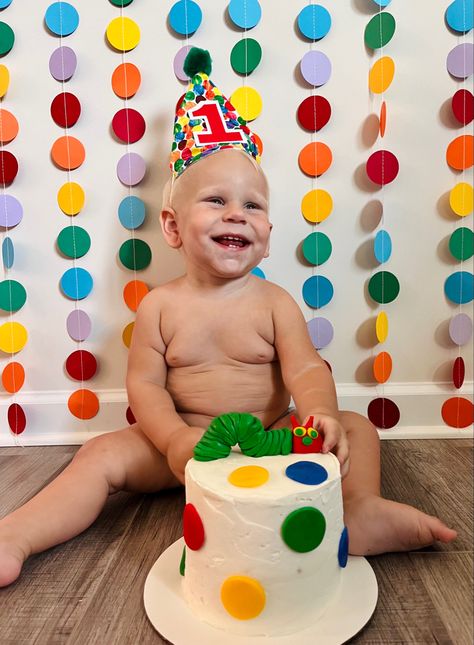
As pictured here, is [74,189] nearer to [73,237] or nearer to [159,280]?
[73,237]

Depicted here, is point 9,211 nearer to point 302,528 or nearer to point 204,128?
point 204,128

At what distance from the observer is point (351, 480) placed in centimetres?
83

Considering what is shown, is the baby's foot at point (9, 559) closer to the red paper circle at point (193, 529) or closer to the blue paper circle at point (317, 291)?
the red paper circle at point (193, 529)

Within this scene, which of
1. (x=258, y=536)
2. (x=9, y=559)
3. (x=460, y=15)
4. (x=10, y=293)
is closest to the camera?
(x=258, y=536)

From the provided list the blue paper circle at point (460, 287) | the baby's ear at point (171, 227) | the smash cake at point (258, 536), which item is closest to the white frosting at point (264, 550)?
the smash cake at point (258, 536)

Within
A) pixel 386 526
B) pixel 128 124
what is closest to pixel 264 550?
pixel 386 526

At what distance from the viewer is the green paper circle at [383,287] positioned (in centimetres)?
115

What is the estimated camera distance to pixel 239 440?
2.14ft

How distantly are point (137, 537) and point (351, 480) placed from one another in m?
0.32

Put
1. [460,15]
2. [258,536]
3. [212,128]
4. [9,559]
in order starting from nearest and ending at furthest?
[258,536], [9,559], [212,128], [460,15]

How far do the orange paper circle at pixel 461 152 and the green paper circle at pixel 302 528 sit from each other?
2.64ft

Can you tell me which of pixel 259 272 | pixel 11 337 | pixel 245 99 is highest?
pixel 245 99

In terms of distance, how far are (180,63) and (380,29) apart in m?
0.38

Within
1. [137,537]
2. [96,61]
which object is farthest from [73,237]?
[137,537]
